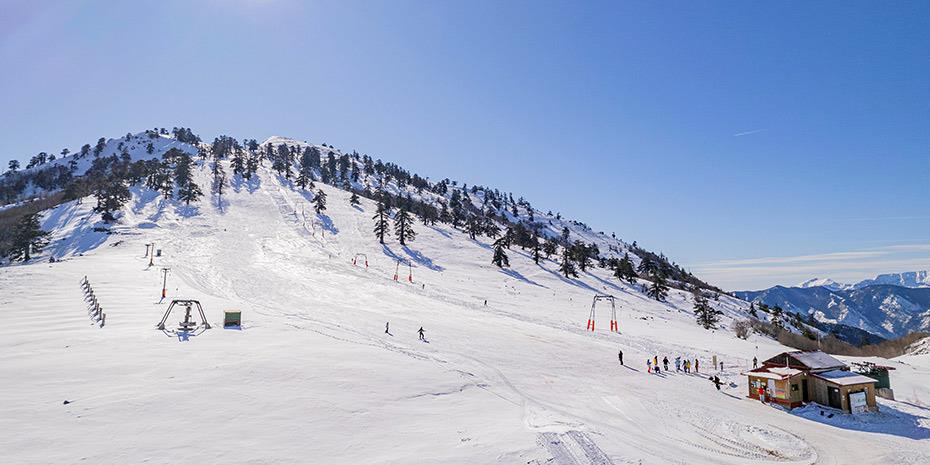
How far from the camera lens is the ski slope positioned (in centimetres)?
1462

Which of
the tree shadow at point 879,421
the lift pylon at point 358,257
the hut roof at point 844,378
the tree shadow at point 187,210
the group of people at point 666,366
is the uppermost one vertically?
the tree shadow at point 187,210

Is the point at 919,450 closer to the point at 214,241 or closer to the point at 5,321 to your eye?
the point at 5,321

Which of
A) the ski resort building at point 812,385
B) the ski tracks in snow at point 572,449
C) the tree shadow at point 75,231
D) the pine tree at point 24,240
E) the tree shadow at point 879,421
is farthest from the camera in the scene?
the tree shadow at point 75,231

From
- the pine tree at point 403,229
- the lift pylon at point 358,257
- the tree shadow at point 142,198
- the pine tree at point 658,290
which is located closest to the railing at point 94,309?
the lift pylon at point 358,257

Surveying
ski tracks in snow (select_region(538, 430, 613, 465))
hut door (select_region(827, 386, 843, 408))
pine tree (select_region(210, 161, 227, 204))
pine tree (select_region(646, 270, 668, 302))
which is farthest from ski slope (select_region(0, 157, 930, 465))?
pine tree (select_region(210, 161, 227, 204))

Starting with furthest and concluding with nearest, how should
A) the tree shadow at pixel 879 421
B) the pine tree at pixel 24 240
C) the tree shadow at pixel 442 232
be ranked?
the tree shadow at pixel 442 232, the pine tree at pixel 24 240, the tree shadow at pixel 879 421

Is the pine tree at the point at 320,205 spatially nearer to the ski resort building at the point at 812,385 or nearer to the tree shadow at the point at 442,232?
the tree shadow at the point at 442,232

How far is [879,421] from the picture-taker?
26.8 meters

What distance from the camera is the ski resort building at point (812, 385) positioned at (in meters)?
28.6

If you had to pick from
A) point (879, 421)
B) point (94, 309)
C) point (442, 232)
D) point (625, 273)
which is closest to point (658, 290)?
point (625, 273)

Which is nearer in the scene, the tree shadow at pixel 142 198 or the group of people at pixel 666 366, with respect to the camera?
the group of people at pixel 666 366

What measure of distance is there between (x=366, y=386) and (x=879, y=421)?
3146 centimetres

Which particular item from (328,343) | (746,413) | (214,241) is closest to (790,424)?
(746,413)

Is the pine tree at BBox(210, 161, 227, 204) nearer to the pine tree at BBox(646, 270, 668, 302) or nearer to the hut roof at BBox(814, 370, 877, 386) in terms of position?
the pine tree at BBox(646, 270, 668, 302)
